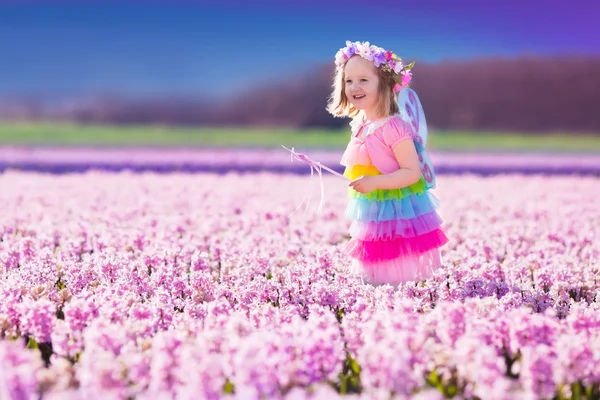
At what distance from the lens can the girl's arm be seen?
18.8 feet

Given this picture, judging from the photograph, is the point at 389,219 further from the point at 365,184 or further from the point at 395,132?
the point at 395,132

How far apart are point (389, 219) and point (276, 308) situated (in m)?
1.56

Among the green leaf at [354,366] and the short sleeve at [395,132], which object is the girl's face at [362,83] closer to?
the short sleeve at [395,132]

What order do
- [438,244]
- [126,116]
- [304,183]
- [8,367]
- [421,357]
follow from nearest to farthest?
[8,367], [421,357], [438,244], [304,183], [126,116]

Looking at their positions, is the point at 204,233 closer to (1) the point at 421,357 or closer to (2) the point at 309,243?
(2) the point at 309,243

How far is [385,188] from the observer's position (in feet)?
19.0

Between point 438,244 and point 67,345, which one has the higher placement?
point 438,244

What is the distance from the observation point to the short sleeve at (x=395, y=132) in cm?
583

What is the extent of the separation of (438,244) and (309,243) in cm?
215

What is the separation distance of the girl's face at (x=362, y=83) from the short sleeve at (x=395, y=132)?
264 millimetres

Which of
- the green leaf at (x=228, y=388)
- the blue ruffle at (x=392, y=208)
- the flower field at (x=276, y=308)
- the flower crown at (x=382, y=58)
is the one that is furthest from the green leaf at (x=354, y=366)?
the flower crown at (x=382, y=58)

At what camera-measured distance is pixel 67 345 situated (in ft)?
13.0

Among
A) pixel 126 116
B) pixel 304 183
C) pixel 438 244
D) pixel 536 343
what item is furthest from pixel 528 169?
pixel 126 116

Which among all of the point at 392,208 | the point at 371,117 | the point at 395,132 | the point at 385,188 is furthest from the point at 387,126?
the point at 392,208
